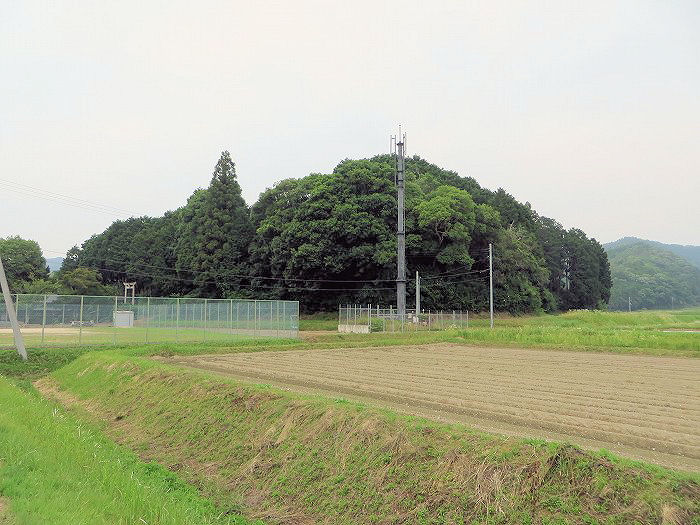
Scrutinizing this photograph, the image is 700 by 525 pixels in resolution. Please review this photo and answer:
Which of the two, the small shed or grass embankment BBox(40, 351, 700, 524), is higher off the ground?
the small shed

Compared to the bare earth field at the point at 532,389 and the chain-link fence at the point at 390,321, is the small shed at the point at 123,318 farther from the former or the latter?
the chain-link fence at the point at 390,321

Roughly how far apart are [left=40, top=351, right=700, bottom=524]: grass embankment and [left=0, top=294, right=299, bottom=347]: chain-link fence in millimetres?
16030

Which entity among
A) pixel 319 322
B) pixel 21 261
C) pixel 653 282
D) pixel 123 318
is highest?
pixel 21 261

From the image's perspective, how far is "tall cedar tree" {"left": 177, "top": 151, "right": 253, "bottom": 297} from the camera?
57875mm

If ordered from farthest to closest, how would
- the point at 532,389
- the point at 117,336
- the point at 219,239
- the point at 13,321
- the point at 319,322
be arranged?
1. the point at 219,239
2. the point at 319,322
3. the point at 117,336
4. the point at 13,321
5. the point at 532,389

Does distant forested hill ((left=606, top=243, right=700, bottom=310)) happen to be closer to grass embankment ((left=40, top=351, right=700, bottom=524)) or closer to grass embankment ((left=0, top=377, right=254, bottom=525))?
grass embankment ((left=40, top=351, right=700, bottom=524))

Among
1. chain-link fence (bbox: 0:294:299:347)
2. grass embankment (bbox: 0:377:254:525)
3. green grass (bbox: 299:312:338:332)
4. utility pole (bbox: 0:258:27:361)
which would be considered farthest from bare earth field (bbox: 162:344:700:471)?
green grass (bbox: 299:312:338:332)

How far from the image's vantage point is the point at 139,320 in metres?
30.5

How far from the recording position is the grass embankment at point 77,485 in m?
5.26

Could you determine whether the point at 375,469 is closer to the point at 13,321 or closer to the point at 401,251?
the point at 13,321

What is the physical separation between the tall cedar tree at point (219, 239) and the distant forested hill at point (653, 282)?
95.5 m

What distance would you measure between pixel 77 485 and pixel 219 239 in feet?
177

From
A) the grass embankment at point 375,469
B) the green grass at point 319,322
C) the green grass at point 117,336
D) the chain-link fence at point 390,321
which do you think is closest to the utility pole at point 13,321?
the green grass at point 117,336

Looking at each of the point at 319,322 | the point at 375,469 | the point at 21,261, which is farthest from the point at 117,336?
the point at 21,261
